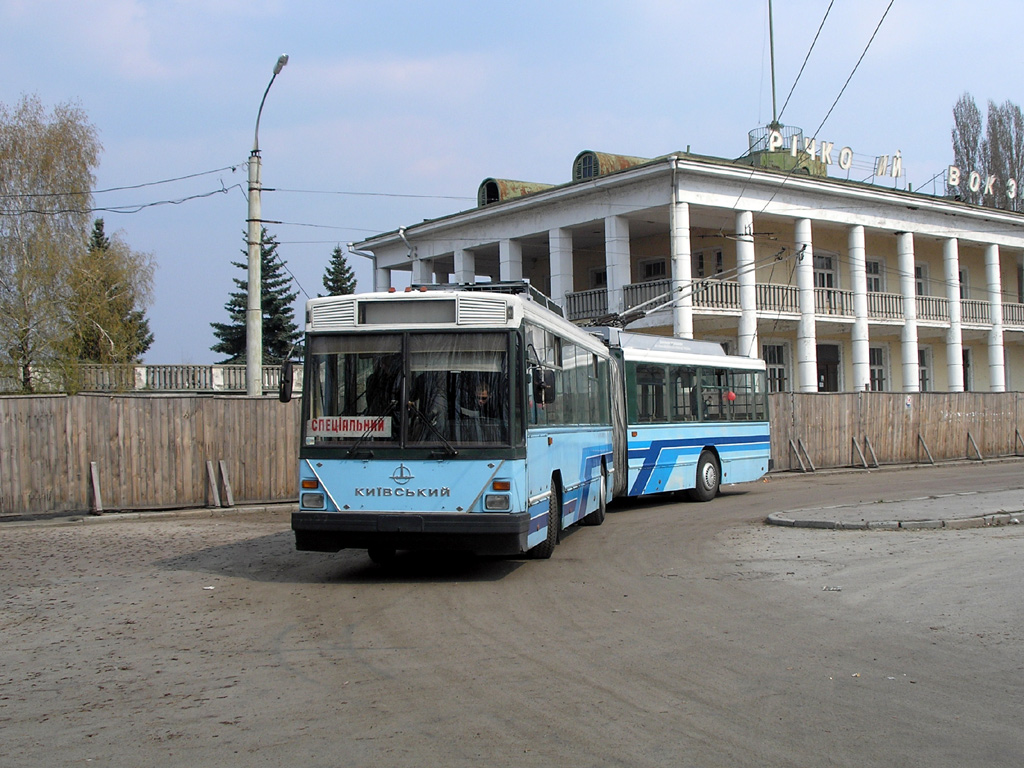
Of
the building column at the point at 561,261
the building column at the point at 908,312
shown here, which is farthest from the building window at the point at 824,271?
the building column at the point at 561,261

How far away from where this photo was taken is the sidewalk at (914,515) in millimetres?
13617

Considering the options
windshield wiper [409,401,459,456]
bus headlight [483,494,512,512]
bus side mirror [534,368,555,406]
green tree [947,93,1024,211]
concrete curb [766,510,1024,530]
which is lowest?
concrete curb [766,510,1024,530]

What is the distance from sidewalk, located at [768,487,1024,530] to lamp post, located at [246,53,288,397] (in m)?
10.8

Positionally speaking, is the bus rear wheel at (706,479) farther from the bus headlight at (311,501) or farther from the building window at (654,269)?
the building window at (654,269)

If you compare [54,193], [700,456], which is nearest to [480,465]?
[700,456]

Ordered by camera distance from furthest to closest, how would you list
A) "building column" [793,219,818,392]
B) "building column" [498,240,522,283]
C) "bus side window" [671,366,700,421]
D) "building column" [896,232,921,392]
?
"building column" [896,232,921,392], "building column" [498,240,522,283], "building column" [793,219,818,392], "bus side window" [671,366,700,421]

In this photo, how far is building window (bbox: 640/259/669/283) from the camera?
3772 cm

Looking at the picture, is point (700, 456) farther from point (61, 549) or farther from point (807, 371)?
point (807, 371)

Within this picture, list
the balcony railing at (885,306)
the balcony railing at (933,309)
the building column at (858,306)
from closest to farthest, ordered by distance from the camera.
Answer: the building column at (858,306) → the balcony railing at (885,306) → the balcony railing at (933,309)

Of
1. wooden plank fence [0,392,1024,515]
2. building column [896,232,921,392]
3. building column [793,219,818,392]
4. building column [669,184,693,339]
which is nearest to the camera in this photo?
wooden plank fence [0,392,1024,515]

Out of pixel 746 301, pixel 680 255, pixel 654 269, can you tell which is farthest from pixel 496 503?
pixel 654 269

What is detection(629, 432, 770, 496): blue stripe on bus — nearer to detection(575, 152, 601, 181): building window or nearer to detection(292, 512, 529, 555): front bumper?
detection(292, 512, 529, 555): front bumper

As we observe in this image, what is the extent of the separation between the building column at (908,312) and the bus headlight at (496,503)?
32051mm

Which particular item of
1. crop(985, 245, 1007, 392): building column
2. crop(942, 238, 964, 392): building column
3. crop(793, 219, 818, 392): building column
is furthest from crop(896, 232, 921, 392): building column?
crop(793, 219, 818, 392): building column
